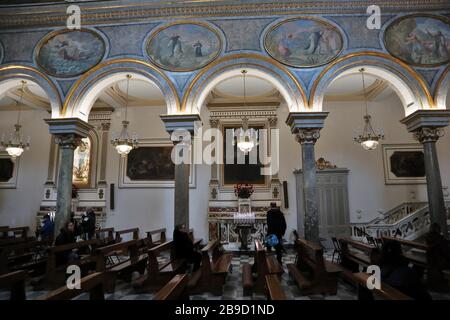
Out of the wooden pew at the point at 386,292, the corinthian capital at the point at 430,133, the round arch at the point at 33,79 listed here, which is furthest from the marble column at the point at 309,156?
the round arch at the point at 33,79

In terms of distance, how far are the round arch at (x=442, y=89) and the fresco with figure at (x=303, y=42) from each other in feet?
8.87

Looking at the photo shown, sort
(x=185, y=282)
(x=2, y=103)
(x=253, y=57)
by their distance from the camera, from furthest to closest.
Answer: (x=2, y=103), (x=253, y=57), (x=185, y=282)

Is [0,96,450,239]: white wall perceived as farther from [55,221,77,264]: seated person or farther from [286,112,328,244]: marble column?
[55,221,77,264]: seated person

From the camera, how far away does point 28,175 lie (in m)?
13.0

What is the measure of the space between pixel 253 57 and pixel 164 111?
581cm

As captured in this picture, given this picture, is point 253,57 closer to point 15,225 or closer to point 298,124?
point 298,124

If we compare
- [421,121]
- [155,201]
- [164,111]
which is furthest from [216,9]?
[155,201]

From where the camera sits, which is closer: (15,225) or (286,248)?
(286,248)

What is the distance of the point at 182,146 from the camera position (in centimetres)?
797

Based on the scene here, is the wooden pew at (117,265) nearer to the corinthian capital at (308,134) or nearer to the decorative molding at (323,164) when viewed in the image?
the corinthian capital at (308,134)

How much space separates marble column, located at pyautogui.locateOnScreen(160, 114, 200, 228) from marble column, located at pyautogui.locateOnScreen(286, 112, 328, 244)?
8.97 feet

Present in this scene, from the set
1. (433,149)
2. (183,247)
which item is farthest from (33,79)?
(433,149)

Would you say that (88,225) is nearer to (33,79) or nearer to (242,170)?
(33,79)

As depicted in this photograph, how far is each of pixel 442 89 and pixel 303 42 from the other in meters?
3.82
